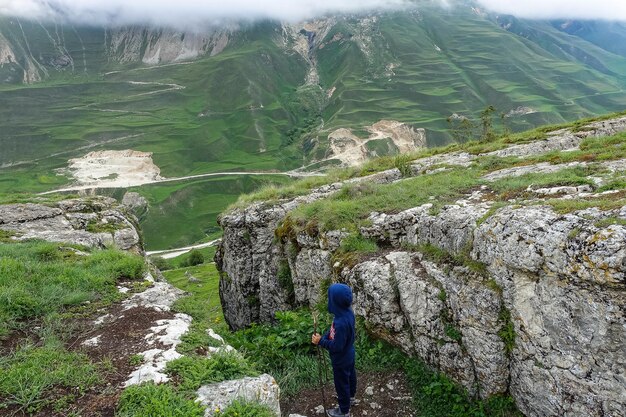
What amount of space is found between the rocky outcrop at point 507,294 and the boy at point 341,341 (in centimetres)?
298

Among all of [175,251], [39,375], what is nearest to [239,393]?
[39,375]

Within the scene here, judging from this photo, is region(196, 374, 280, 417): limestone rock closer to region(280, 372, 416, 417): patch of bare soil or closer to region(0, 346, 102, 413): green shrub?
region(280, 372, 416, 417): patch of bare soil

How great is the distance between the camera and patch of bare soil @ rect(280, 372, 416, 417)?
30.6 feet

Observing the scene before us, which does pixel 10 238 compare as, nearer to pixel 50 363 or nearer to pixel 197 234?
pixel 50 363

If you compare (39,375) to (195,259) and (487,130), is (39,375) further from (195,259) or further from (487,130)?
(195,259)

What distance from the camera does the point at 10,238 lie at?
16.7 meters

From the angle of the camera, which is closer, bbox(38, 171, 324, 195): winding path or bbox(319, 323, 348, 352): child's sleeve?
bbox(319, 323, 348, 352): child's sleeve

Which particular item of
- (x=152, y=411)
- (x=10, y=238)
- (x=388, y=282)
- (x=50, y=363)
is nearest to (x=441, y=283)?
(x=388, y=282)

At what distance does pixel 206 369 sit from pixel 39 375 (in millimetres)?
3132

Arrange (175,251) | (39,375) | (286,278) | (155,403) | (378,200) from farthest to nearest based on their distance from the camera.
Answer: (175,251), (286,278), (378,200), (39,375), (155,403)

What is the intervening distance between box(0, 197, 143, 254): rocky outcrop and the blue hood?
13943mm

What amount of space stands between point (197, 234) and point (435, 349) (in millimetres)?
134764

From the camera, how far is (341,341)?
27.7ft

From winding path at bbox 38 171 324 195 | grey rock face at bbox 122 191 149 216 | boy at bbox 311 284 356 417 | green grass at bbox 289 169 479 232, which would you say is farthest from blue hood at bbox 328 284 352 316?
grey rock face at bbox 122 191 149 216
